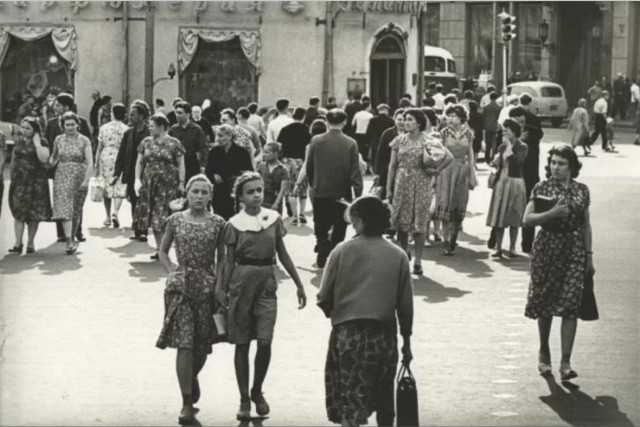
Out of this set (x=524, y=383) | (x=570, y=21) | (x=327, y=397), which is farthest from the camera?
(x=570, y=21)

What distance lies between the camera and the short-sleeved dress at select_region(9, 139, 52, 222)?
18719 mm

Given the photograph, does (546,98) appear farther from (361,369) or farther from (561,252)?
(361,369)

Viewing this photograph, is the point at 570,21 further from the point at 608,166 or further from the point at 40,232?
the point at 40,232

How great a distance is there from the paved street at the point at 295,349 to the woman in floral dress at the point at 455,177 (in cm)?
46

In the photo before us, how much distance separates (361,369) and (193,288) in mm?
1686

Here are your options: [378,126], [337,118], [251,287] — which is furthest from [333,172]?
[378,126]

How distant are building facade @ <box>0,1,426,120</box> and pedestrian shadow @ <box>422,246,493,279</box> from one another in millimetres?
18342

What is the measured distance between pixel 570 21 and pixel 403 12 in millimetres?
21842

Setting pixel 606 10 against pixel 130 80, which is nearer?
pixel 130 80

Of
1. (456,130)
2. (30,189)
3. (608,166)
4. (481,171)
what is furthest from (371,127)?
(608,166)

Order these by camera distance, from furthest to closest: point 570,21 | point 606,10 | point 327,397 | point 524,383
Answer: point 570,21
point 606,10
point 524,383
point 327,397

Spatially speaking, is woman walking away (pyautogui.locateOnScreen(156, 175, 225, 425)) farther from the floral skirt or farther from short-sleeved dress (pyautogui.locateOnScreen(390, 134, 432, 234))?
short-sleeved dress (pyautogui.locateOnScreen(390, 134, 432, 234))

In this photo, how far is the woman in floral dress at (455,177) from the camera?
19078mm

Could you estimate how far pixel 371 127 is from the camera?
24234 mm
